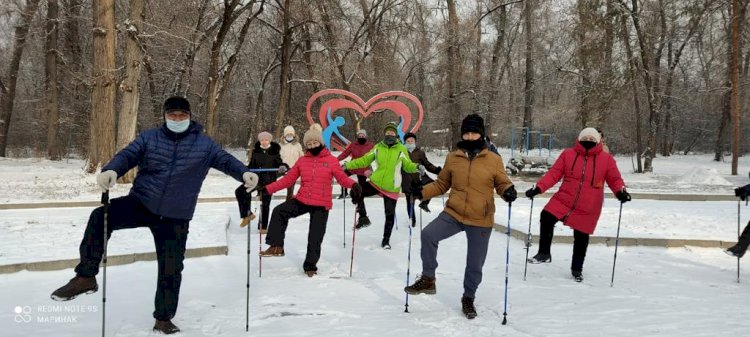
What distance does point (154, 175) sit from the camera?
13.7ft

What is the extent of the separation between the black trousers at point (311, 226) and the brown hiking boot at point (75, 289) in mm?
2742

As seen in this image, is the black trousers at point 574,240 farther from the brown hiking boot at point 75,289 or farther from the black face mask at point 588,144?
the brown hiking boot at point 75,289

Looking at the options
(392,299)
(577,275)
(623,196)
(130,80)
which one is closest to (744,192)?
(623,196)

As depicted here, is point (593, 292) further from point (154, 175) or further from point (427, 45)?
point (427, 45)

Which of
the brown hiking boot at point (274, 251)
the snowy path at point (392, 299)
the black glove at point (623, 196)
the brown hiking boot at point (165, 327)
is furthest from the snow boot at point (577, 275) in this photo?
the brown hiking boot at point (165, 327)

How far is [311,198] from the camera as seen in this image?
21.2 ft

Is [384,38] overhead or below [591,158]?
overhead

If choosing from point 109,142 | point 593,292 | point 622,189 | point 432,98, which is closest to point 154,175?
point 593,292

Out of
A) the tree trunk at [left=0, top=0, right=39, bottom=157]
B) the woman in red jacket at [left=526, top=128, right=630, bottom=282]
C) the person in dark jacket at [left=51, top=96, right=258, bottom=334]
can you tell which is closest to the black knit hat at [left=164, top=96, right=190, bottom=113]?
the person in dark jacket at [left=51, top=96, right=258, bottom=334]

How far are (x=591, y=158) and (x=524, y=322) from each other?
262 cm

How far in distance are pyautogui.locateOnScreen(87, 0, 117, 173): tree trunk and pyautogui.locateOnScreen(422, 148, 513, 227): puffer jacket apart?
13722 mm

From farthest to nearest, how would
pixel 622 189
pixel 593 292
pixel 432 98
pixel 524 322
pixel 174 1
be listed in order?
pixel 432 98
pixel 174 1
pixel 622 189
pixel 593 292
pixel 524 322

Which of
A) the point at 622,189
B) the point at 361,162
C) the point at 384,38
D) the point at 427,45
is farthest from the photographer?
the point at 427,45

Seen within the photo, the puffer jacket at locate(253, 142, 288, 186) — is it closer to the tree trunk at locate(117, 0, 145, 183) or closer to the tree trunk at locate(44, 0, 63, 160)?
the tree trunk at locate(117, 0, 145, 183)
